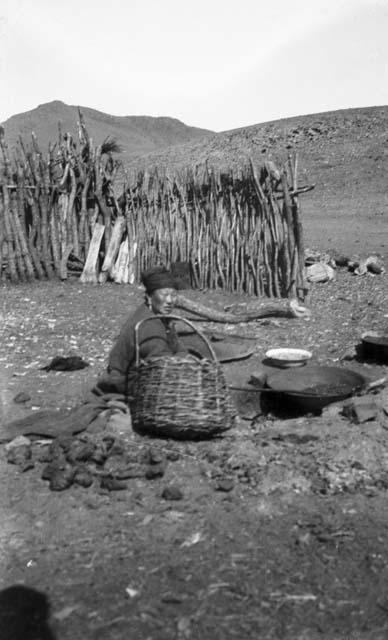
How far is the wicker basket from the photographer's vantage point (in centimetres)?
→ 416

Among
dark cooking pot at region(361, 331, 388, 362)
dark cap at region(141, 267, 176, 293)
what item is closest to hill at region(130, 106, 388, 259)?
dark cooking pot at region(361, 331, 388, 362)

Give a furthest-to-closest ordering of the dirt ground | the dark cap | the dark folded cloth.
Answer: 1. the dark cap
2. the dark folded cloth
3. the dirt ground

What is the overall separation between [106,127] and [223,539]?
212 feet

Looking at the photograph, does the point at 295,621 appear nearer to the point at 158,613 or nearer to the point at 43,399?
the point at 158,613

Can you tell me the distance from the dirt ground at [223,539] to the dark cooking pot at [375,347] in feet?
3.59

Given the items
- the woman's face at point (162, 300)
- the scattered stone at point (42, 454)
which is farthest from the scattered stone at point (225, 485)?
the woman's face at point (162, 300)

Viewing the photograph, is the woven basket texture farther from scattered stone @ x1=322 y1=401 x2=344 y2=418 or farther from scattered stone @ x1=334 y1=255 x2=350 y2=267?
scattered stone @ x1=334 y1=255 x2=350 y2=267

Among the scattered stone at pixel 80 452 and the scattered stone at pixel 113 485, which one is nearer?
the scattered stone at pixel 113 485

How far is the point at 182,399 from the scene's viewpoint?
417cm

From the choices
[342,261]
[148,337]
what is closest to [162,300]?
[148,337]

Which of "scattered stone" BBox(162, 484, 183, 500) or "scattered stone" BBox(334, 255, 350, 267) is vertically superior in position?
"scattered stone" BBox(162, 484, 183, 500)

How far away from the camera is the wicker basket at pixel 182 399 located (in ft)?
13.6

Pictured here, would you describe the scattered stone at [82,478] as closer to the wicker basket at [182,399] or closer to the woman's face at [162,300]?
the wicker basket at [182,399]

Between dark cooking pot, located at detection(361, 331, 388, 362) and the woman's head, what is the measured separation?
1706 millimetres
